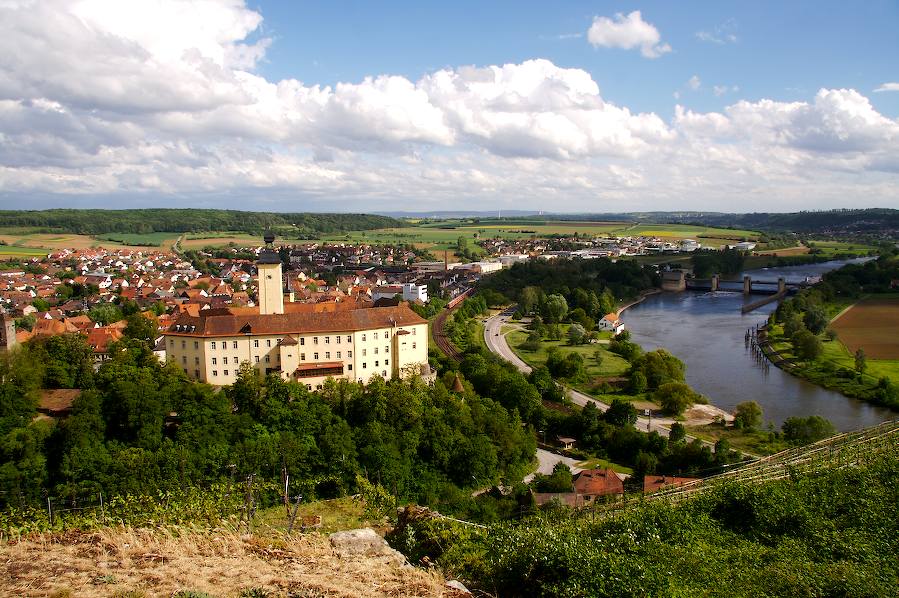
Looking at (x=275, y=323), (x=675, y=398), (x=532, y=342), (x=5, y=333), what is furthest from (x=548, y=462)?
(x=532, y=342)

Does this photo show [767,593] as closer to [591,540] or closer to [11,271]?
[591,540]

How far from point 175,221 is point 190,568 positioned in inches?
5065

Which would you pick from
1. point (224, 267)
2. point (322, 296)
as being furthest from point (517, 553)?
point (224, 267)

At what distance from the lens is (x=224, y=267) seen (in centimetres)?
7306

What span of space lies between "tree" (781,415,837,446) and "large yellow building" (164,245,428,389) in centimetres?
1308

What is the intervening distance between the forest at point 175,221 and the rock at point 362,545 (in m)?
91.6

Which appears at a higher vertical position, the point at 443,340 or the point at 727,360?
the point at 443,340

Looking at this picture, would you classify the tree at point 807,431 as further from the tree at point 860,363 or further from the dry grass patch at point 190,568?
the dry grass patch at point 190,568

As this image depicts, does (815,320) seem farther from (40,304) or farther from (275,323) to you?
(40,304)

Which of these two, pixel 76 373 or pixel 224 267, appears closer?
pixel 76 373

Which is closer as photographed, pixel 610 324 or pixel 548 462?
pixel 548 462

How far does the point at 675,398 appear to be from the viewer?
90.2 feet

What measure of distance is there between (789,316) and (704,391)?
54.5 feet

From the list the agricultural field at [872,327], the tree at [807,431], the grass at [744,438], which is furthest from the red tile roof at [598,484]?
the agricultural field at [872,327]
